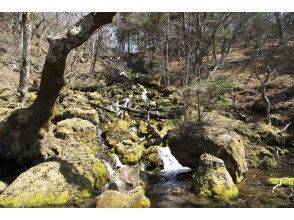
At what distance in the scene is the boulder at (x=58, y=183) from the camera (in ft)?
30.6

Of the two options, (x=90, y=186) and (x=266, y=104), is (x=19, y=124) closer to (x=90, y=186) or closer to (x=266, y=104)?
(x=90, y=186)

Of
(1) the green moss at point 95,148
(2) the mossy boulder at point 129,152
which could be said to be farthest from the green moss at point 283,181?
(1) the green moss at point 95,148

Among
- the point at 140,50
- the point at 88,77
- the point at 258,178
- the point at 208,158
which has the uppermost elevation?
the point at 140,50

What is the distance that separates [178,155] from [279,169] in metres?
4.01

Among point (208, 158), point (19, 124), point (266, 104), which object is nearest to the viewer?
point (208, 158)

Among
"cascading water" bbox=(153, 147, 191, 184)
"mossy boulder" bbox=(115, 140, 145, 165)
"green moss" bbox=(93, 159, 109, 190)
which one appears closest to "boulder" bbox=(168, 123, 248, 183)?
"cascading water" bbox=(153, 147, 191, 184)

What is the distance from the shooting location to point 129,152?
14.0 m

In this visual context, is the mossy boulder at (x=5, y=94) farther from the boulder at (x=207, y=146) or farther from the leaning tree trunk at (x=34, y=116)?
the boulder at (x=207, y=146)

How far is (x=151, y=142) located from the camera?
16.0m

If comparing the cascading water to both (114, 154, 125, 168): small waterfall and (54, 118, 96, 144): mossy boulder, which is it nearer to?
(114, 154, 125, 168): small waterfall

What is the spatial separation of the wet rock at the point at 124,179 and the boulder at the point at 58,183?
2.57 feet

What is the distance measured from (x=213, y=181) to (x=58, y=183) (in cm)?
419

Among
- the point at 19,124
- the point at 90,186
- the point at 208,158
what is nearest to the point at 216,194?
the point at 208,158

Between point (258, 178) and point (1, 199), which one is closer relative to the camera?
point (1, 199)
